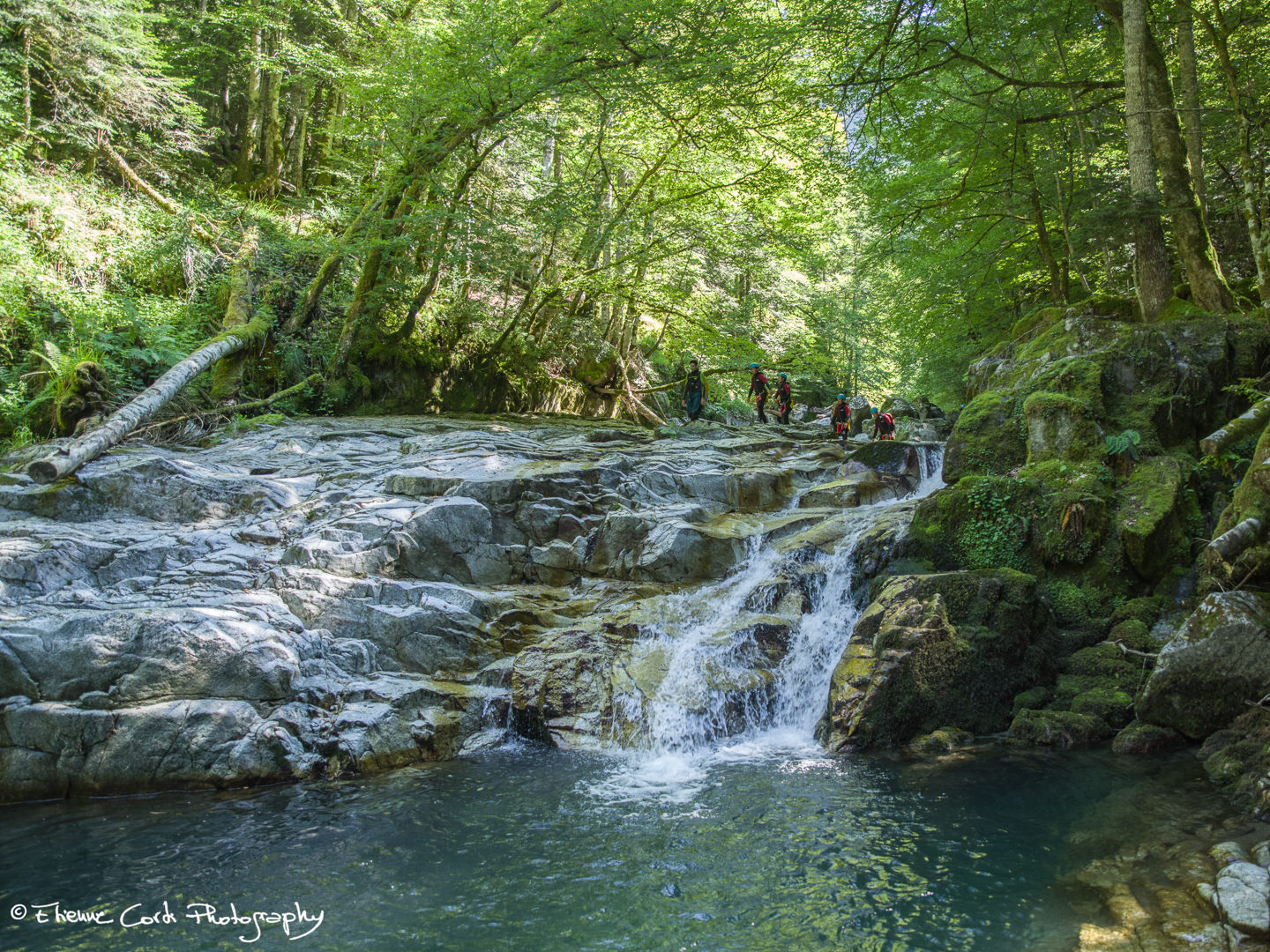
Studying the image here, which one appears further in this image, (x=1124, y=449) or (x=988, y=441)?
(x=988, y=441)

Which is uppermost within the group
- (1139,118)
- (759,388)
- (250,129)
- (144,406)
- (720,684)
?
(250,129)

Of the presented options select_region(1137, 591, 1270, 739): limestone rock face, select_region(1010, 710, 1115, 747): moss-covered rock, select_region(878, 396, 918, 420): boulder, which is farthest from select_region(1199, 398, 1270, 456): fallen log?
select_region(878, 396, 918, 420): boulder

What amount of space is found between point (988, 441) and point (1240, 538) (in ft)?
12.2

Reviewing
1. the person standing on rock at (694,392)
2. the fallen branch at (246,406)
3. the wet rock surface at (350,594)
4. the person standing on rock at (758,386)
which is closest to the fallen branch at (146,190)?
the fallen branch at (246,406)

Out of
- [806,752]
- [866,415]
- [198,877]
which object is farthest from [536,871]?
[866,415]

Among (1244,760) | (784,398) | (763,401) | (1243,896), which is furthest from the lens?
(784,398)

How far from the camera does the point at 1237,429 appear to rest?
7164mm

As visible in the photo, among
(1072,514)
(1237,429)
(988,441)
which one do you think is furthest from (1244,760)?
(988,441)

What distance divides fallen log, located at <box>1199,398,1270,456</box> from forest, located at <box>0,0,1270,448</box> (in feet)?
4.17

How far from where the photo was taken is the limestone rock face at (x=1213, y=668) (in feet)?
19.5

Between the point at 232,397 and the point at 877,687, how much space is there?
13.2 metres

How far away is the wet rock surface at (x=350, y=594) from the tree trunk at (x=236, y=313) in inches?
89.7

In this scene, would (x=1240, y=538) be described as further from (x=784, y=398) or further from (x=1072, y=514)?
(x=784, y=398)

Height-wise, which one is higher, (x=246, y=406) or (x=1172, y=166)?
(x=1172, y=166)
